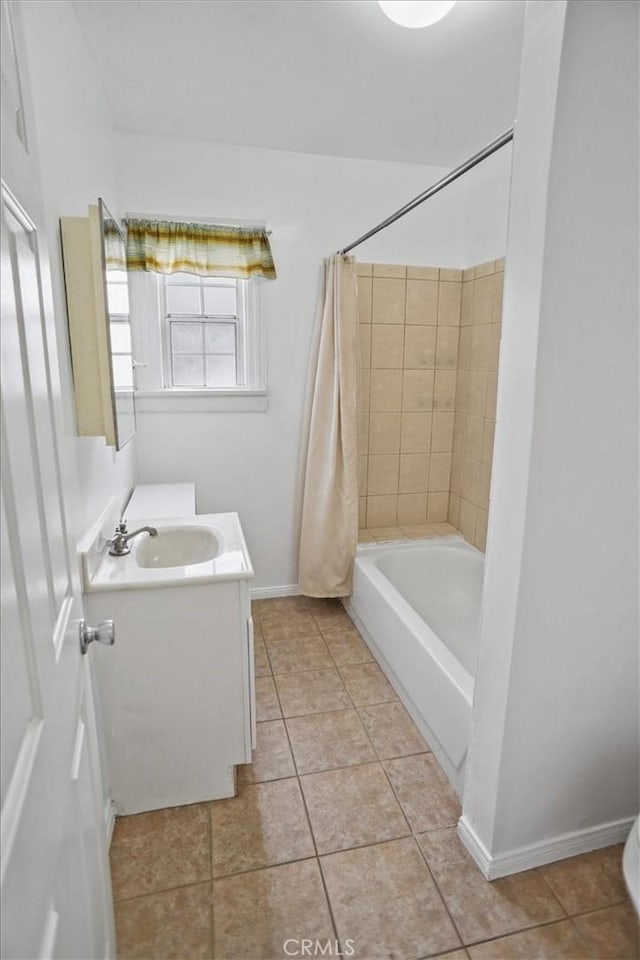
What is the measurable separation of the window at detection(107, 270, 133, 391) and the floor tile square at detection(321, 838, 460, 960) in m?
1.61

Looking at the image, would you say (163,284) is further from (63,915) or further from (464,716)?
(63,915)

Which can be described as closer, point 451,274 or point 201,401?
point 201,401

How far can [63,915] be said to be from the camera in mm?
729

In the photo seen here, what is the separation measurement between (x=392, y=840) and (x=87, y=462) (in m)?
1.54

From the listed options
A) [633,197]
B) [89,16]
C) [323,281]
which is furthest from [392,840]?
[89,16]

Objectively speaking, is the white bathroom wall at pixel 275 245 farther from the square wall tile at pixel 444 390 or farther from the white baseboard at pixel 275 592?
the square wall tile at pixel 444 390

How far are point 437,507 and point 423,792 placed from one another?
184 centimetres

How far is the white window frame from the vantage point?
8.89 ft

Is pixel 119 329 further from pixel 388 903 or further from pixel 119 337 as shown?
pixel 388 903

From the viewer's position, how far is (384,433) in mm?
3156

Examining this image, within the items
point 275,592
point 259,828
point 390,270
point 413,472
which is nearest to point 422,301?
point 390,270

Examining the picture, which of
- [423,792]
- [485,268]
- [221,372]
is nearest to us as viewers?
[423,792]

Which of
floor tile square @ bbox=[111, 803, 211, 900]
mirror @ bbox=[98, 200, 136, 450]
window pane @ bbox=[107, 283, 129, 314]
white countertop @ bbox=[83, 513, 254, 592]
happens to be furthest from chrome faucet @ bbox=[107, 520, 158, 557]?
floor tile square @ bbox=[111, 803, 211, 900]

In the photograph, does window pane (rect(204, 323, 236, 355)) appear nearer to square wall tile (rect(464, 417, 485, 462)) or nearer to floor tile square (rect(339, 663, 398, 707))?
square wall tile (rect(464, 417, 485, 462))
